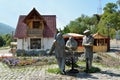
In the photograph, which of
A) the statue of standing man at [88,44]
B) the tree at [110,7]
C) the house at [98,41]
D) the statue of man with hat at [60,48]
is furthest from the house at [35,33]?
the statue of man with hat at [60,48]

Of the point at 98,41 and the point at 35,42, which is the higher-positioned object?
the point at 98,41

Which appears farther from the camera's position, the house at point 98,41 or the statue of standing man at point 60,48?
the house at point 98,41

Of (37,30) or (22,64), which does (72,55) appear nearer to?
(22,64)

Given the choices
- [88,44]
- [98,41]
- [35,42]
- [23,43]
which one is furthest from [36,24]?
[88,44]

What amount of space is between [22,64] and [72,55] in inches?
181

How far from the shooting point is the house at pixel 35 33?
34.4 metres

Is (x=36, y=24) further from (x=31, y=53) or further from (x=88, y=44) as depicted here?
(x=88, y=44)

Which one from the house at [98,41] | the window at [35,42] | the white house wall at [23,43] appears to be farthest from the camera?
the house at [98,41]

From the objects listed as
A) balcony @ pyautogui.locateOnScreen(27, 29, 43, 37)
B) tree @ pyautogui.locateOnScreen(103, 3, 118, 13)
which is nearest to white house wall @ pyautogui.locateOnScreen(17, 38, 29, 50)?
balcony @ pyautogui.locateOnScreen(27, 29, 43, 37)

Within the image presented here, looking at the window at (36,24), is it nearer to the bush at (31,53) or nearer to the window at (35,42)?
the window at (35,42)

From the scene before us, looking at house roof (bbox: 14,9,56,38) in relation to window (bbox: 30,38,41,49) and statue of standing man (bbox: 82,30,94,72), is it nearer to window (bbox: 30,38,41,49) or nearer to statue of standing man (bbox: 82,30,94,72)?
window (bbox: 30,38,41,49)

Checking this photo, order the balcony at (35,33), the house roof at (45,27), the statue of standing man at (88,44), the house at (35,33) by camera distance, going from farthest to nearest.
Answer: the house roof at (45,27) → the house at (35,33) → the balcony at (35,33) → the statue of standing man at (88,44)

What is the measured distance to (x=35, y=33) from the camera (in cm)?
3434

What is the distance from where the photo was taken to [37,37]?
34.5 metres
